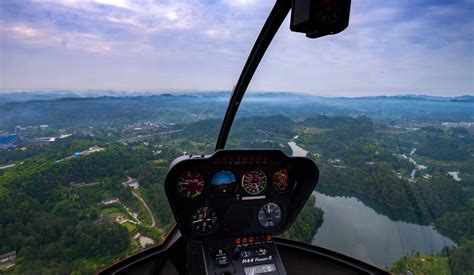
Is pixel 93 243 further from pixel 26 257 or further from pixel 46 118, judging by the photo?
pixel 46 118

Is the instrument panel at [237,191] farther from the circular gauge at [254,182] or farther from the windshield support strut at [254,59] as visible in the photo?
the windshield support strut at [254,59]

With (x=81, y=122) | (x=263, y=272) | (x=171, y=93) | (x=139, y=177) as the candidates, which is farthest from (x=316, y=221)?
(x=81, y=122)

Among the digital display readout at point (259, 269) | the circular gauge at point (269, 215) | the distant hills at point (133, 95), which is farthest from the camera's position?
the distant hills at point (133, 95)

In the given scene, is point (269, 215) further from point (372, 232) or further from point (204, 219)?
point (372, 232)

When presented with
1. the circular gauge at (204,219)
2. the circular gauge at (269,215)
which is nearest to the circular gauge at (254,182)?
the circular gauge at (269,215)

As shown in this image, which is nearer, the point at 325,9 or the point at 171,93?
the point at 325,9

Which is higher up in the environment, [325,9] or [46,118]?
[325,9]

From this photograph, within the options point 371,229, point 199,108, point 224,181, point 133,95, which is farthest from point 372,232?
point 133,95

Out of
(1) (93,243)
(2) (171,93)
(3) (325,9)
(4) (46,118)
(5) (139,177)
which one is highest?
(3) (325,9)
